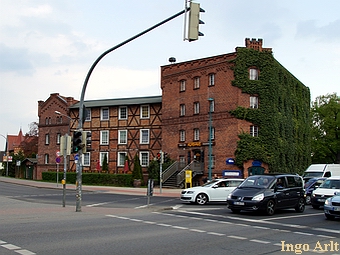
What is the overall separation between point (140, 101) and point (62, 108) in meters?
11.3

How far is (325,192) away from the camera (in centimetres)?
2252

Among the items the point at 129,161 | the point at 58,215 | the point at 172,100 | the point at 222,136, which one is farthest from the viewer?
the point at 129,161

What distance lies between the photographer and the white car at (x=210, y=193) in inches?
999

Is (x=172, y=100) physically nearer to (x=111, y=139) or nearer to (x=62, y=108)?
(x=111, y=139)

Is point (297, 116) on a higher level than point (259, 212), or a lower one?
higher

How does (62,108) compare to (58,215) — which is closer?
(58,215)

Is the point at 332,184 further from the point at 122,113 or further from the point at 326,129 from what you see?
the point at 326,129

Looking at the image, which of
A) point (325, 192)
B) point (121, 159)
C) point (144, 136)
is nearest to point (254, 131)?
point (144, 136)

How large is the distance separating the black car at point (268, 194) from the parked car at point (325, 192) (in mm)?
1966

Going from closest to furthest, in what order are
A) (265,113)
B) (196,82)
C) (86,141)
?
(86,141), (265,113), (196,82)

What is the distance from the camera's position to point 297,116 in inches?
2098

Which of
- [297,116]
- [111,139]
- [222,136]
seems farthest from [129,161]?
[297,116]

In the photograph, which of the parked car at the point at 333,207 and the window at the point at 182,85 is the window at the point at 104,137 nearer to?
the window at the point at 182,85

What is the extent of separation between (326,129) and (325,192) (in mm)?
49622
